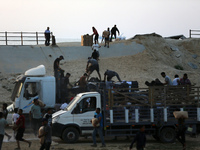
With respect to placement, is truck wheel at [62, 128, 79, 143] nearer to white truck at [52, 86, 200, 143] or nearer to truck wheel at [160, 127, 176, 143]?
white truck at [52, 86, 200, 143]

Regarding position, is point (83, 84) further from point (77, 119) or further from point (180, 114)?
point (180, 114)

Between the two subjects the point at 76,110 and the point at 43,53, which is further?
the point at 43,53

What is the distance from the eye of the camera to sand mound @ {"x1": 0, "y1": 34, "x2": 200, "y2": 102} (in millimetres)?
35875

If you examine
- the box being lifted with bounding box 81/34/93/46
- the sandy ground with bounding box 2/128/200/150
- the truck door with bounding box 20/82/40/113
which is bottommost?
the sandy ground with bounding box 2/128/200/150

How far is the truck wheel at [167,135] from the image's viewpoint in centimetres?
1550

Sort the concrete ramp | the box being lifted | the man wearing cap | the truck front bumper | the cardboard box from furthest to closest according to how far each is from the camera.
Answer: the box being lifted
the concrete ramp
the truck front bumper
the cardboard box
the man wearing cap

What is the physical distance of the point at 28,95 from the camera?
18.3 metres

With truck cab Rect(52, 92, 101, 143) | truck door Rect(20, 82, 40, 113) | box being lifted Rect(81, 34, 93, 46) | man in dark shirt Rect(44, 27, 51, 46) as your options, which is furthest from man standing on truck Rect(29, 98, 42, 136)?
box being lifted Rect(81, 34, 93, 46)

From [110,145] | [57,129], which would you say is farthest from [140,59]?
[110,145]

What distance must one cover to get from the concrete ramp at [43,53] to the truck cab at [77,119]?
68.1 ft

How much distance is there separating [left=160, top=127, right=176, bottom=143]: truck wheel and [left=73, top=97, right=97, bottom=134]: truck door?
8.61ft

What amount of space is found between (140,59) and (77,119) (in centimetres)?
2540

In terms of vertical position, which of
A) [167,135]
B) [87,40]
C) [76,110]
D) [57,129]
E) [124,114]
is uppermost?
[87,40]

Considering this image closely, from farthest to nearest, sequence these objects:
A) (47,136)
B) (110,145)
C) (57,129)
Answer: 1. (57,129)
2. (110,145)
3. (47,136)
